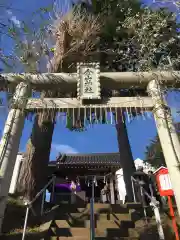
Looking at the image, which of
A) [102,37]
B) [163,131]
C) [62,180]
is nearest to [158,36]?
[102,37]

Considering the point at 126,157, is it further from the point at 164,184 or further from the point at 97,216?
the point at 164,184

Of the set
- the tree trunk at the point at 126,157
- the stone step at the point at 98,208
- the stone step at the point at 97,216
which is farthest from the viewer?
the tree trunk at the point at 126,157

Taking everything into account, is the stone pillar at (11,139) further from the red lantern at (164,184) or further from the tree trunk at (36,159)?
the red lantern at (164,184)

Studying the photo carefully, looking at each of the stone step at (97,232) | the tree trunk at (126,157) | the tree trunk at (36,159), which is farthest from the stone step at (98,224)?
the tree trunk at (126,157)

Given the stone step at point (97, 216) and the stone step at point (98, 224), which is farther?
the stone step at point (97, 216)

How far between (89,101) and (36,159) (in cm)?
291

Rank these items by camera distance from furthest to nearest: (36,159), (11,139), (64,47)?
(36,159) → (64,47) → (11,139)

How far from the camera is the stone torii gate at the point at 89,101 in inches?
124

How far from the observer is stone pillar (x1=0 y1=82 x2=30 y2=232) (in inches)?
117

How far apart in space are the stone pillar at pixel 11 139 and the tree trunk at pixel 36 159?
1319 mm

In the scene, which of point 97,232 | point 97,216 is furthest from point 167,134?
point 97,216

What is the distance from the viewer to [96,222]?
16.6ft

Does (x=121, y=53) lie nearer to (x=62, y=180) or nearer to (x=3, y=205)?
(x=3, y=205)

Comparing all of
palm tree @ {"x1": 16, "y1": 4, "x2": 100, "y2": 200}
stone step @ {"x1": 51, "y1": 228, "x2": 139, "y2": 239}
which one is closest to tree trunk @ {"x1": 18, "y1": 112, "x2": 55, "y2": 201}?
palm tree @ {"x1": 16, "y1": 4, "x2": 100, "y2": 200}
